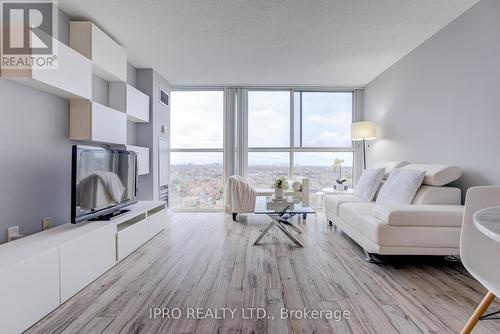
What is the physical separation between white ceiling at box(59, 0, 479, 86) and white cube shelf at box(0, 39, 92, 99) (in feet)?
1.95

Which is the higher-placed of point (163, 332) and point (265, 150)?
point (265, 150)

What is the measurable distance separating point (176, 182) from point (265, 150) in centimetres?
194

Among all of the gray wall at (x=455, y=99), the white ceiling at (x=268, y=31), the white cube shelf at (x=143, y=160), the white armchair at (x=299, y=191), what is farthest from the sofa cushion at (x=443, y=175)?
the white cube shelf at (x=143, y=160)

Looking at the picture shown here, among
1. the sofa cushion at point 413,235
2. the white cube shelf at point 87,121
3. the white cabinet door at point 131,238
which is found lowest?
the white cabinet door at point 131,238

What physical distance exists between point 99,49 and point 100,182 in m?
1.50

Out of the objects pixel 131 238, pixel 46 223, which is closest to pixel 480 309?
pixel 131 238

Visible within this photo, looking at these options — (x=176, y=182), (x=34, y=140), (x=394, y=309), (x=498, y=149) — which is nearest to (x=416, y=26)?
(x=498, y=149)

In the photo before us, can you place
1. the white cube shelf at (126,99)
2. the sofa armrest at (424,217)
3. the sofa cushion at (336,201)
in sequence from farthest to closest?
the sofa cushion at (336,201) → the white cube shelf at (126,99) → the sofa armrest at (424,217)

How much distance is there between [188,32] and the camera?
122 inches

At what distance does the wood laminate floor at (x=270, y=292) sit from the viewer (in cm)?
160

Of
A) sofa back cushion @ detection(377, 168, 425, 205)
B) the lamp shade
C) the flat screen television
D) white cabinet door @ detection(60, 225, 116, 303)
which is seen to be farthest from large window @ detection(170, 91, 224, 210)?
sofa back cushion @ detection(377, 168, 425, 205)

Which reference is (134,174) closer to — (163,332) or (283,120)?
(163,332)

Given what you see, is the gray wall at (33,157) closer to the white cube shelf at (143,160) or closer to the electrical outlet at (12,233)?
the electrical outlet at (12,233)

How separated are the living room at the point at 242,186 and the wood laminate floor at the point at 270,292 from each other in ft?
0.05
